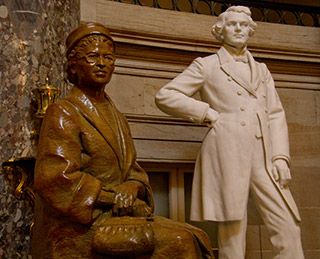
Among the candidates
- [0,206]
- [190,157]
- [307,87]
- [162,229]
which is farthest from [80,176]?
[307,87]

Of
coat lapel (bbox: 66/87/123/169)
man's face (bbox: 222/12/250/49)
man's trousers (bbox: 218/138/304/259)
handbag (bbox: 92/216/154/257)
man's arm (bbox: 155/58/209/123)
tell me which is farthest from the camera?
man's face (bbox: 222/12/250/49)

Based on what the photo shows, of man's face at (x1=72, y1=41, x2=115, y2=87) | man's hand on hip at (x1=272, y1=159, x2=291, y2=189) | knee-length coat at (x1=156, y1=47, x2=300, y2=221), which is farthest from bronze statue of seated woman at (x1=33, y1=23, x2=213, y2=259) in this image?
man's hand on hip at (x1=272, y1=159, x2=291, y2=189)

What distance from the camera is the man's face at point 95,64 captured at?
258 cm

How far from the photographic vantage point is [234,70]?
11.5 feet

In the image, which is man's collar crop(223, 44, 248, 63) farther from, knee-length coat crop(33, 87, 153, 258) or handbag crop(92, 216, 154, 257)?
handbag crop(92, 216, 154, 257)

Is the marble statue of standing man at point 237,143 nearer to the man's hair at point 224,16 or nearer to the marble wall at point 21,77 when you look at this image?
the man's hair at point 224,16

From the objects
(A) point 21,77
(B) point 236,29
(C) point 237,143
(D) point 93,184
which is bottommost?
(D) point 93,184

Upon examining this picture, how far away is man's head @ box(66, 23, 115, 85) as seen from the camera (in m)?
2.58

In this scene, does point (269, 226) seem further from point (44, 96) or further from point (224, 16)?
point (44, 96)

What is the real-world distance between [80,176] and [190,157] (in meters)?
2.34

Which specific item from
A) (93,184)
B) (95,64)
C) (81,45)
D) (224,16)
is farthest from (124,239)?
(224,16)

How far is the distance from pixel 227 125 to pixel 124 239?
1.38 meters

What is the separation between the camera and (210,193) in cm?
331

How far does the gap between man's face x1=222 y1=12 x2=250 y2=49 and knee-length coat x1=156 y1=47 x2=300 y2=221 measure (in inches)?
3.8
